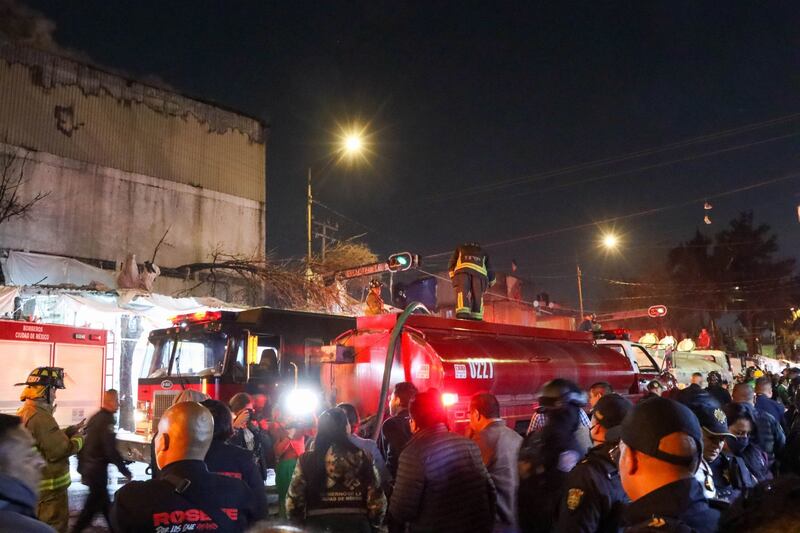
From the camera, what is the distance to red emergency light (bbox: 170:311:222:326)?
37.1ft

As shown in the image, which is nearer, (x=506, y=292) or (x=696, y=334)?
(x=506, y=292)

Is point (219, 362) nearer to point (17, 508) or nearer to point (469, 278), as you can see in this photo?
point (469, 278)

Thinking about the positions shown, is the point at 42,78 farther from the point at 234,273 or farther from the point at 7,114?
the point at 234,273

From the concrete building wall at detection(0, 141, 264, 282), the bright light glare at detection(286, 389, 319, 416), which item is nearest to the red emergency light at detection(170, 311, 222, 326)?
the bright light glare at detection(286, 389, 319, 416)

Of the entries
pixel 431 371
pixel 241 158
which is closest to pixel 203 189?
pixel 241 158

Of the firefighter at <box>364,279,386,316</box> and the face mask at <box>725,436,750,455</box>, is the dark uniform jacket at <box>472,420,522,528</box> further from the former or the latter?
the firefighter at <box>364,279,386,316</box>

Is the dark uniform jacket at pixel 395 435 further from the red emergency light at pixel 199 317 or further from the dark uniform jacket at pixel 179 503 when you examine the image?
the red emergency light at pixel 199 317

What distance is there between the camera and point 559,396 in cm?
471

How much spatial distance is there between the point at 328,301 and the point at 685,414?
73.8 feet

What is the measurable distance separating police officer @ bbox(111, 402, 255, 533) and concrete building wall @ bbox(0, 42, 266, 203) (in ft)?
77.1

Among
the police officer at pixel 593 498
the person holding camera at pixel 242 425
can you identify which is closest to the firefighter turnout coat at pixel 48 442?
the person holding camera at pixel 242 425

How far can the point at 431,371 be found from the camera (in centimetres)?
897

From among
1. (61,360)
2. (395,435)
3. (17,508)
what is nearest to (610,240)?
(61,360)

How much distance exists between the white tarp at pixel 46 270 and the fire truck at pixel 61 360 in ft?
19.4
